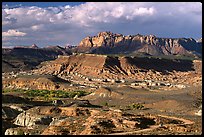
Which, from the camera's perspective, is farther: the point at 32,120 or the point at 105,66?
the point at 105,66

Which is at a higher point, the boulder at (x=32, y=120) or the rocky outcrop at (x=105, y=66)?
the rocky outcrop at (x=105, y=66)

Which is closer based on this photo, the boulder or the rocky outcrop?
the boulder

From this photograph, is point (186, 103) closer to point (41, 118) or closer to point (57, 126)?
point (41, 118)

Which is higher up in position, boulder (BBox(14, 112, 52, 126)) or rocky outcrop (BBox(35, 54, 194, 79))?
rocky outcrop (BBox(35, 54, 194, 79))

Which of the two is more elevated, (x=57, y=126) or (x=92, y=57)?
(x=92, y=57)

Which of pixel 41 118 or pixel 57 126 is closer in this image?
pixel 57 126

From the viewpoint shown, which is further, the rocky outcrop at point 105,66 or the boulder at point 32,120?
the rocky outcrop at point 105,66

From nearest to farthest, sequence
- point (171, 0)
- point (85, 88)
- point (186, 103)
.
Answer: point (171, 0) → point (186, 103) → point (85, 88)

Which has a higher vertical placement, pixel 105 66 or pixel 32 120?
pixel 105 66

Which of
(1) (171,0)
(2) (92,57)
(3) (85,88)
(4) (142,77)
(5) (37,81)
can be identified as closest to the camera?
(1) (171,0)

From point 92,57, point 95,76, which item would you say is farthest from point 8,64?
point 95,76
